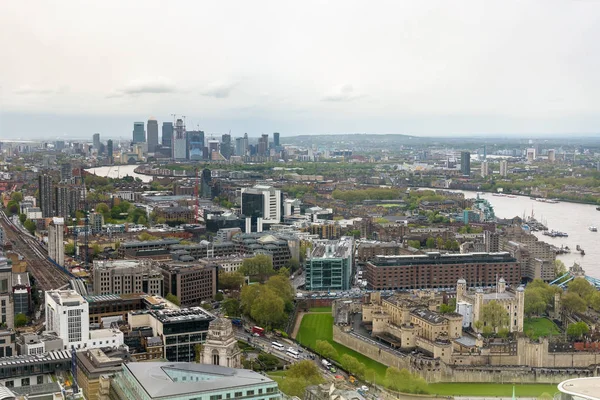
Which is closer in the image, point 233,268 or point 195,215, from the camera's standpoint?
point 233,268

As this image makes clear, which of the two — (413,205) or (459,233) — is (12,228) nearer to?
(459,233)

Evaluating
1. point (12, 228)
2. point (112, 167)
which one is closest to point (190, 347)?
point (12, 228)

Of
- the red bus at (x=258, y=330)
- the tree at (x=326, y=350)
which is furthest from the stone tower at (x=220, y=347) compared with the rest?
the red bus at (x=258, y=330)

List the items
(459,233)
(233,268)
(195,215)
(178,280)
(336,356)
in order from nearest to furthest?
(336,356), (178,280), (233,268), (459,233), (195,215)

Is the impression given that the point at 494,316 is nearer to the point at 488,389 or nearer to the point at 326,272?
the point at 488,389

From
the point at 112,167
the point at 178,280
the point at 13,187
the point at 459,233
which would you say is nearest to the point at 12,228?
the point at 13,187

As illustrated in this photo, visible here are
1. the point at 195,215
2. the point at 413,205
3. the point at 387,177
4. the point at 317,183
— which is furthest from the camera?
the point at 387,177

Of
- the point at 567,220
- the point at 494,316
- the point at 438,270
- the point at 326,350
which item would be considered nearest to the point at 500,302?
the point at 494,316
